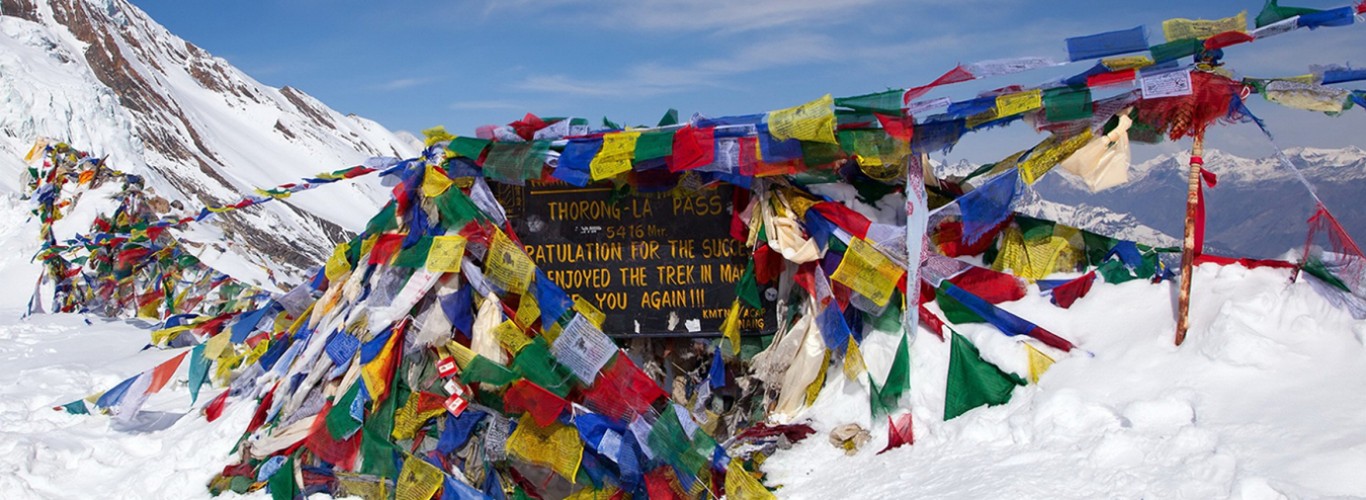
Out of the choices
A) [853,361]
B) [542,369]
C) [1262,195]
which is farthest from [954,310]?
[1262,195]

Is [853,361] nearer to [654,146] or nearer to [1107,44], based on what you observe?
[654,146]

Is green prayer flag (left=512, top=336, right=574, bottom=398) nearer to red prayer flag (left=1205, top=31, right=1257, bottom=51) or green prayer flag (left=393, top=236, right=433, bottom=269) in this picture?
green prayer flag (left=393, top=236, right=433, bottom=269)

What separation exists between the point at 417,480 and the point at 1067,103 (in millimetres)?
4384

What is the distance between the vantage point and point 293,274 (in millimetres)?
32125

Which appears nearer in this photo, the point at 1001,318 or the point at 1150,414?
the point at 1150,414

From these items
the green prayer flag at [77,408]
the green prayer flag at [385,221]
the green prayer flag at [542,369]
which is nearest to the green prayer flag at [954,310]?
the green prayer flag at [542,369]

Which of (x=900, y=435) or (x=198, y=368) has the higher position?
(x=198, y=368)

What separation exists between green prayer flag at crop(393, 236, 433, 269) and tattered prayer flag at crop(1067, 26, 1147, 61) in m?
4.06

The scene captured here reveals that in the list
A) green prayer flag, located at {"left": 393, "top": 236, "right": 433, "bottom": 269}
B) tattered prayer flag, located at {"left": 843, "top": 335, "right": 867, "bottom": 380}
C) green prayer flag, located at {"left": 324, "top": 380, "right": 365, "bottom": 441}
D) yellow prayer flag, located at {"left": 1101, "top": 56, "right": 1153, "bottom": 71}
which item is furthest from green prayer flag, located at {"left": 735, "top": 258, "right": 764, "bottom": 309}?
green prayer flag, located at {"left": 324, "top": 380, "right": 365, "bottom": 441}

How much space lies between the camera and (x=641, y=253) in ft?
24.3

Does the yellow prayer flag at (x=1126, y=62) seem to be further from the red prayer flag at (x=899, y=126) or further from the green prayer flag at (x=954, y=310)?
the green prayer flag at (x=954, y=310)

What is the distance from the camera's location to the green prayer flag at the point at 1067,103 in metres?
6.11

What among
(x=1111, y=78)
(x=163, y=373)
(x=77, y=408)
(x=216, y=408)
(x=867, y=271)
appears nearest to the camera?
(x=1111, y=78)

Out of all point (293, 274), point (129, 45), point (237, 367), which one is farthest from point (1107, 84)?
point (129, 45)
